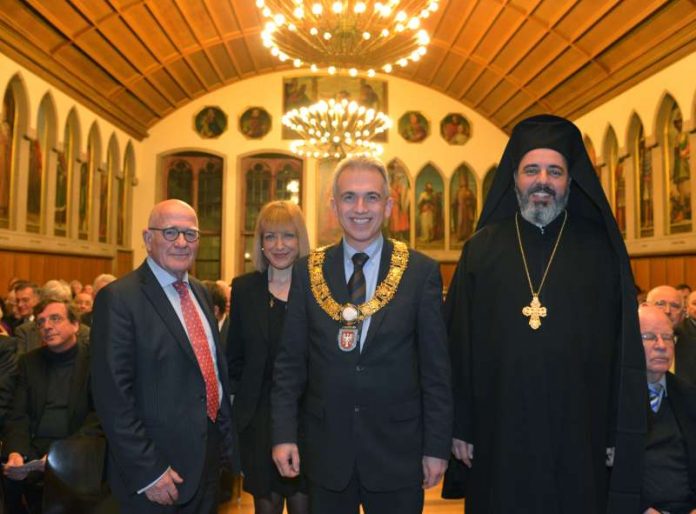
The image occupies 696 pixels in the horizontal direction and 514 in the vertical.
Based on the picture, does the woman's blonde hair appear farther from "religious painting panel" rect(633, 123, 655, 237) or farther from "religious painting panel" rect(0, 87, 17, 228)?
"religious painting panel" rect(633, 123, 655, 237)

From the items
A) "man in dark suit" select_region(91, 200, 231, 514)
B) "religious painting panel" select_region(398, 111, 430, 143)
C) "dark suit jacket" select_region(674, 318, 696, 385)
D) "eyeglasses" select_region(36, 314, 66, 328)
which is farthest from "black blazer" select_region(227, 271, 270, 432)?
"religious painting panel" select_region(398, 111, 430, 143)

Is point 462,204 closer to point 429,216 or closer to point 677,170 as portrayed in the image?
point 429,216

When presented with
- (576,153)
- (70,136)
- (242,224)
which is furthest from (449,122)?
(576,153)

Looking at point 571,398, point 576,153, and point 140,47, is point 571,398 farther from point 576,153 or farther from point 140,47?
point 140,47

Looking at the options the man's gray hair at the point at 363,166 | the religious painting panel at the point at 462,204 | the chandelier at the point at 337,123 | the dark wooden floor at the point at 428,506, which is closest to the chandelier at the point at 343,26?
the chandelier at the point at 337,123

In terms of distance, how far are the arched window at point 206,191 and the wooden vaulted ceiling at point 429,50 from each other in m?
1.57

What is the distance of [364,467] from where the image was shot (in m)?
2.52

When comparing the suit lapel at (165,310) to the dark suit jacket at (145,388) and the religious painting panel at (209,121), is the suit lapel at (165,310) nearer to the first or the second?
the dark suit jacket at (145,388)

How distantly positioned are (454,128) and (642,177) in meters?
7.18

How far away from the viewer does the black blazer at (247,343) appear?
345cm

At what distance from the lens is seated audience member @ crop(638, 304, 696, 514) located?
125 inches

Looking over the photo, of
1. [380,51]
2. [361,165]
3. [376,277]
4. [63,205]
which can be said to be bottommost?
[376,277]

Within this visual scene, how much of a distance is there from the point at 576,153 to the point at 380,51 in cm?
880

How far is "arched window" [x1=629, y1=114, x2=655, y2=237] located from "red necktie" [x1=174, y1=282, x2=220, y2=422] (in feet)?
41.3
